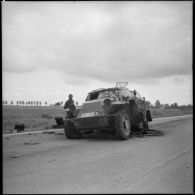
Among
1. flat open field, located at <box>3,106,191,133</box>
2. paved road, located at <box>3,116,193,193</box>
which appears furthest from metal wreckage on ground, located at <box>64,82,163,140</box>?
flat open field, located at <box>3,106,191,133</box>

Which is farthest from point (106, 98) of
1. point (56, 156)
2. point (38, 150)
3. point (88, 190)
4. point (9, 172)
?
point (88, 190)

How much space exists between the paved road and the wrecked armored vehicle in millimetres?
2192

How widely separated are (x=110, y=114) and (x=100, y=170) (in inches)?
201

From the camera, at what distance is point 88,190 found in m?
4.52

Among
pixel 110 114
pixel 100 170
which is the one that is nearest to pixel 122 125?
pixel 110 114

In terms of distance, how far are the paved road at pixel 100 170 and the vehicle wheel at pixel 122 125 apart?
6.14 feet

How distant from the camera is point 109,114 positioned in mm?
10906

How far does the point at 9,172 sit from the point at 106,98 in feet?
19.4

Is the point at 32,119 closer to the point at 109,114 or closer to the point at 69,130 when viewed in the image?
the point at 69,130

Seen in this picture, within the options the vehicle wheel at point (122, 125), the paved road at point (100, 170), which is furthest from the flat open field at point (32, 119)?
the paved road at point (100, 170)

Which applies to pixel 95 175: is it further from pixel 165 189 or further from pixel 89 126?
pixel 89 126

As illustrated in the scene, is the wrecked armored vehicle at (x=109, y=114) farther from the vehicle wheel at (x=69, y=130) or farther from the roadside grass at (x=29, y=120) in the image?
the roadside grass at (x=29, y=120)

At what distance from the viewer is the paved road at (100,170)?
4624 millimetres

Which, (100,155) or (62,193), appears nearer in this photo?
(62,193)
